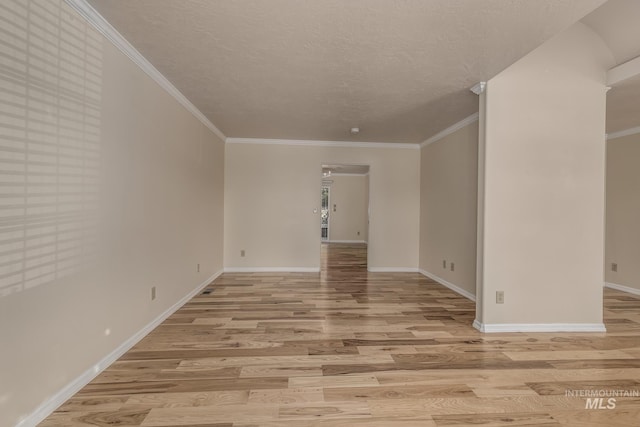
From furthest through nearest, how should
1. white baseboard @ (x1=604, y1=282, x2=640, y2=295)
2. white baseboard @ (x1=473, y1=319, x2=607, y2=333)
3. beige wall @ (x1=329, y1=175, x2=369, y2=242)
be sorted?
beige wall @ (x1=329, y1=175, x2=369, y2=242), white baseboard @ (x1=604, y1=282, x2=640, y2=295), white baseboard @ (x1=473, y1=319, x2=607, y2=333)

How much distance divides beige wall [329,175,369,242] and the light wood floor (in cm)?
695

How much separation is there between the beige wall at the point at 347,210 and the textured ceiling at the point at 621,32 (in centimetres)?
737

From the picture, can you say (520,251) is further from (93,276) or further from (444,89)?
(93,276)

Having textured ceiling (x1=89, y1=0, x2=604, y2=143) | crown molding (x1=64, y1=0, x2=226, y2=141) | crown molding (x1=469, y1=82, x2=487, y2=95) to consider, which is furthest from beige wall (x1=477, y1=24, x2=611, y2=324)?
crown molding (x1=64, y1=0, x2=226, y2=141)

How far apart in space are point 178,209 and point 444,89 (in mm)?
3079

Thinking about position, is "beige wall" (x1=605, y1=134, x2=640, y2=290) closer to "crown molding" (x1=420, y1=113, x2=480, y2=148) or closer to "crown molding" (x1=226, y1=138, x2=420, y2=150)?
"crown molding" (x1=420, y1=113, x2=480, y2=148)

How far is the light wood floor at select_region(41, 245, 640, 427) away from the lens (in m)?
1.60

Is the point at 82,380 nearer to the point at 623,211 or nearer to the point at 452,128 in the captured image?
the point at 452,128

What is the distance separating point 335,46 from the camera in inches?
84.9

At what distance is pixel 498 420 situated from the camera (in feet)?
5.19

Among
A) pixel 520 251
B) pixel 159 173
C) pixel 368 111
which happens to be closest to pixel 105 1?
pixel 159 173

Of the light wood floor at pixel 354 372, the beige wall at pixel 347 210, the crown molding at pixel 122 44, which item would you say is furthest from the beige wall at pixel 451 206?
the beige wall at pixel 347 210

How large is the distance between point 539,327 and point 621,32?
271 centimetres

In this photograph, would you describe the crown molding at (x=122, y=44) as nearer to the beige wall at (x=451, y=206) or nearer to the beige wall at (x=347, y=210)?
the beige wall at (x=451, y=206)
